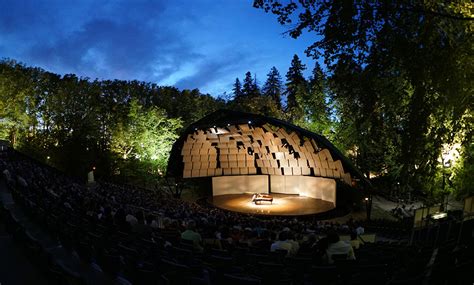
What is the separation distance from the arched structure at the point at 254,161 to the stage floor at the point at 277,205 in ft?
3.89

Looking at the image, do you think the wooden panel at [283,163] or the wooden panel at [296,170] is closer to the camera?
the wooden panel at [296,170]

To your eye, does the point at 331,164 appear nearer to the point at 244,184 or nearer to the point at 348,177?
the point at 348,177

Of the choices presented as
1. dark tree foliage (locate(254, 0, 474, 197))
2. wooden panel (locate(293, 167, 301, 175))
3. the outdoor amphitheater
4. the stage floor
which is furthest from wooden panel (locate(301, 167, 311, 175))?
dark tree foliage (locate(254, 0, 474, 197))

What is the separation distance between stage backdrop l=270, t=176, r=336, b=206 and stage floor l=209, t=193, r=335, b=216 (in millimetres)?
614

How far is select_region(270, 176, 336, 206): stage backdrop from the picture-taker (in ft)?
91.4

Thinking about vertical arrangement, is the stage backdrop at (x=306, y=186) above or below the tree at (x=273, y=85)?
below

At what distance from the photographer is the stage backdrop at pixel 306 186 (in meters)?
27.9

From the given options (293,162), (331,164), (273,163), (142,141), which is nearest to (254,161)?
(273,163)

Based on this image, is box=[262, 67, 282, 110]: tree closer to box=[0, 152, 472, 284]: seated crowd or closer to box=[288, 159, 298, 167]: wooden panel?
box=[288, 159, 298, 167]: wooden panel

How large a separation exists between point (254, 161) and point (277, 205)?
6565 mm

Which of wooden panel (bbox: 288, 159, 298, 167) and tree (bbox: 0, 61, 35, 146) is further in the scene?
tree (bbox: 0, 61, 35, 146)

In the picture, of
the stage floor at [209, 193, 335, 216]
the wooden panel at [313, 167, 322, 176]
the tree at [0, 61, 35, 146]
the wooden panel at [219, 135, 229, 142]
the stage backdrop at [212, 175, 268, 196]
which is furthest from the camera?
the tree at [0, 61, 35, 146]

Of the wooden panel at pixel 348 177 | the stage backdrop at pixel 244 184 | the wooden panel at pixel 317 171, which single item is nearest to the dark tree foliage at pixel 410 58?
the wooden panel at pixel 348 177

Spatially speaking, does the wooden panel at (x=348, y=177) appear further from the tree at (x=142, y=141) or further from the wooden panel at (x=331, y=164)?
the tree at (x=142, y=141)
